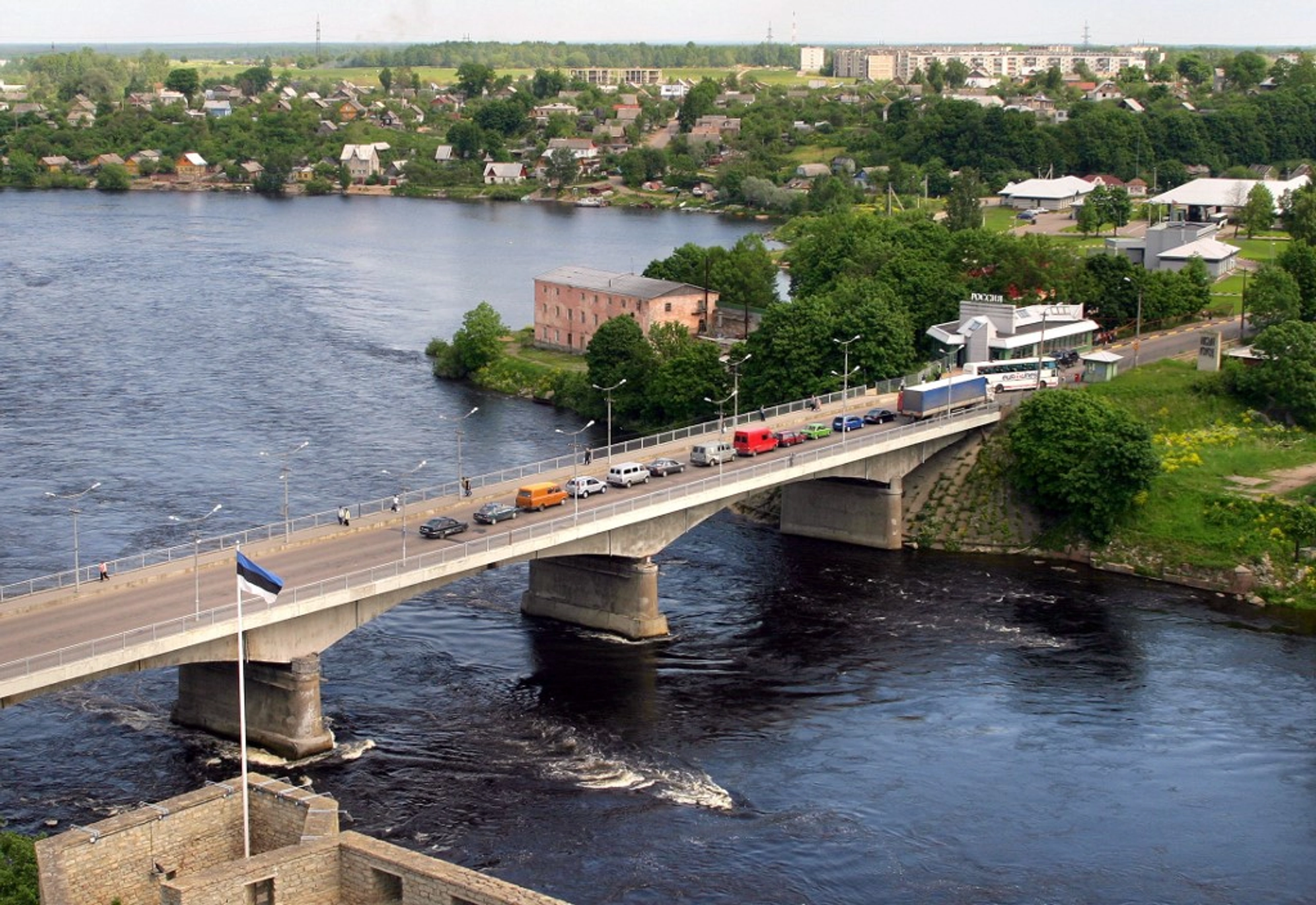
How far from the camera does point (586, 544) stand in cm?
7381

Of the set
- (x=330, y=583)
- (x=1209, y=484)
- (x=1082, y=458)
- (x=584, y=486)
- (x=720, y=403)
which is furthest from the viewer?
(x=720, y=403)

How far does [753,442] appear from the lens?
3371 inches

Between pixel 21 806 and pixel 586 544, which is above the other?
pixel 586 544

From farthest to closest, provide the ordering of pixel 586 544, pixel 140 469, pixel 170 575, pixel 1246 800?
pixel 140 469, pixel 586 544, pixel 170 575, pixel 1246 800

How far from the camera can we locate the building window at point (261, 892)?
44.3m

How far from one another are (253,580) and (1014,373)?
60011 millimetres

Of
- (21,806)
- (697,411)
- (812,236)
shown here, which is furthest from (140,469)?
(812,236)

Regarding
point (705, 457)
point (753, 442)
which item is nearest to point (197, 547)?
point (705, 457)

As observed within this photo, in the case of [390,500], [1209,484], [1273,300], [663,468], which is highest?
[1273,300]

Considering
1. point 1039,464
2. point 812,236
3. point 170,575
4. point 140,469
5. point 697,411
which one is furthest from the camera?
point 812,236

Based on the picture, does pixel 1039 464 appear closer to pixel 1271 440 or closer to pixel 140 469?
pixel 1271 440

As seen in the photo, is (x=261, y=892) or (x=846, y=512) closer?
(x=261, y=892)

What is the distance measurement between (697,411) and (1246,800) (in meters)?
51.9

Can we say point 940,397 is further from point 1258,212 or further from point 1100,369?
point 1258,212
